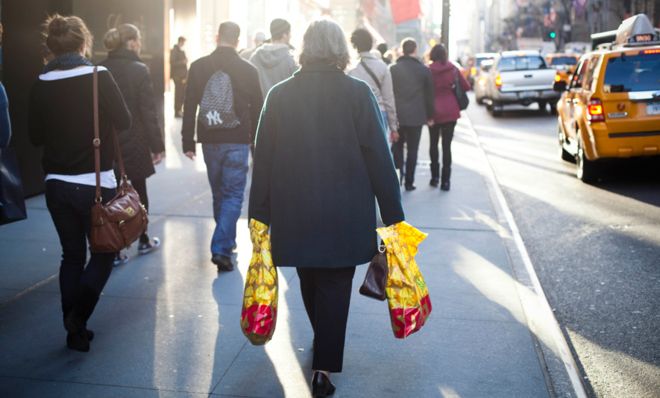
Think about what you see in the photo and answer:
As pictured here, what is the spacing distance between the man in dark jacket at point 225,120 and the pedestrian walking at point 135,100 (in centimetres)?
28

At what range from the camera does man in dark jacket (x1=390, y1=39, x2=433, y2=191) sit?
34.8 feet

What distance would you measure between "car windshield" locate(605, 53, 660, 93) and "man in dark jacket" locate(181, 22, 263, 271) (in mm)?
6291

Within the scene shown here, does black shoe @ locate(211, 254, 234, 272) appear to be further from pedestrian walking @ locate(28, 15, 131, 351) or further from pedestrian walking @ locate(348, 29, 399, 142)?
pedestrian walking @ locate(348, 29, 399, 142)

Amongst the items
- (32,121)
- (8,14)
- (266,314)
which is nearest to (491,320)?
(266,314)

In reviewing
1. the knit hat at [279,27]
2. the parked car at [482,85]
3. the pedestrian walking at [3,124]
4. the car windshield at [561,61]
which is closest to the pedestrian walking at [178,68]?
the parked car at [482,85]

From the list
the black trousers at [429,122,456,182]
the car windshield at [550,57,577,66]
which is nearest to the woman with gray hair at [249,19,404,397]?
the black trousers at [429,122,456,182]

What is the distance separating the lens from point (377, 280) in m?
4.23

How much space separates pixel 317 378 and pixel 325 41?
Answer: 5.18ft

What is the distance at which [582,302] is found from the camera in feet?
20.6

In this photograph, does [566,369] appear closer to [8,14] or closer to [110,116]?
[110,116]

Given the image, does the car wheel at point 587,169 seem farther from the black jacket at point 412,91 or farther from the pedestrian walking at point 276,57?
the pedestrian walking at point 276,57

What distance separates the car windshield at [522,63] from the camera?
86.2 feet

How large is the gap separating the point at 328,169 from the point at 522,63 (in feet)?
76.6

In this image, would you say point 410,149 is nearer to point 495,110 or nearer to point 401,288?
point 401,288
